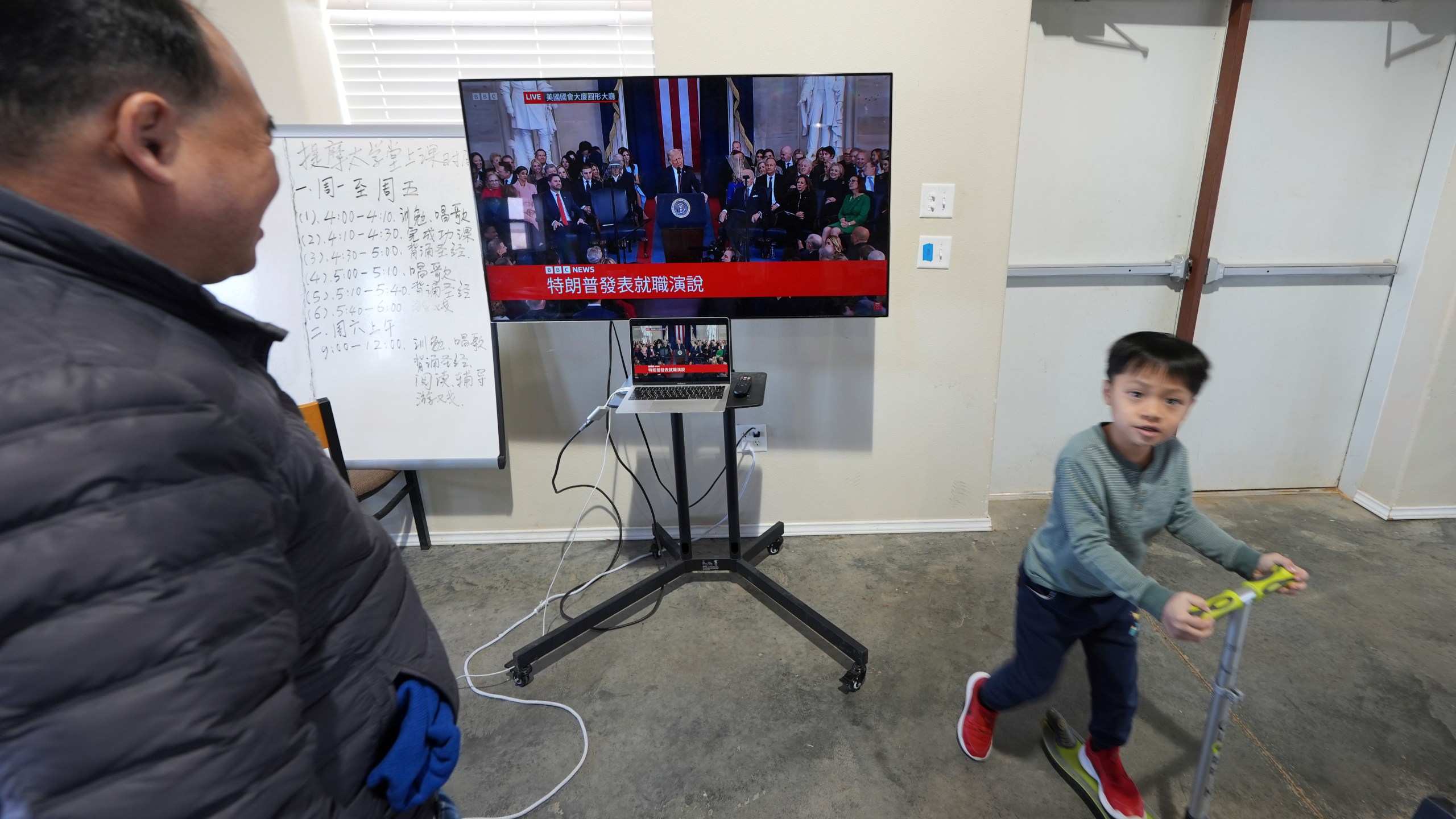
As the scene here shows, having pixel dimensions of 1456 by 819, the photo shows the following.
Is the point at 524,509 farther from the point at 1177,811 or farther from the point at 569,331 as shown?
the point at 1177,811

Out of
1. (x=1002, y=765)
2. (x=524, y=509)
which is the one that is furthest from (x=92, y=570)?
(x=524, y=509)

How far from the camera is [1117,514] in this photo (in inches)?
45.5

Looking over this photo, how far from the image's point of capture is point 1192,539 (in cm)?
116

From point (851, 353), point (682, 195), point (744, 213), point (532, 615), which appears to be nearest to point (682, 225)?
point (682, 195)

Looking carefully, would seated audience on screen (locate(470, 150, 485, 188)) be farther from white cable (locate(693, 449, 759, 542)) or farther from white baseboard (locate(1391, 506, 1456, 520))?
white baseboard (locate(1391, 506, 1456, 520))

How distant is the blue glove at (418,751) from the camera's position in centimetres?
69

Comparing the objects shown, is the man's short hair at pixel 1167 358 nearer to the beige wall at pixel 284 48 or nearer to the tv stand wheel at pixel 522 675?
the tv stand wheel at pixel 522 675

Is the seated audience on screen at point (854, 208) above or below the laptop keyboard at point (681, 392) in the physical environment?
above

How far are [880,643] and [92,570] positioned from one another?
1.88 metres

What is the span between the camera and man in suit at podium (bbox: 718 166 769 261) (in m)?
1.84

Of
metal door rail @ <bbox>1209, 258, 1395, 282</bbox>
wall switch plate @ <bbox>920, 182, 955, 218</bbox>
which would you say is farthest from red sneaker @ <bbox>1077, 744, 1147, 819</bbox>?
metal door rail @ <bbox>1209, 258, 1395, 282</bbox>

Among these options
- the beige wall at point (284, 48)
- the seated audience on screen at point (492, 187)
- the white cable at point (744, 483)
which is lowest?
the white cable at point (744, 483)

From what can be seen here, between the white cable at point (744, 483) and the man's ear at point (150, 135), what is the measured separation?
208cm

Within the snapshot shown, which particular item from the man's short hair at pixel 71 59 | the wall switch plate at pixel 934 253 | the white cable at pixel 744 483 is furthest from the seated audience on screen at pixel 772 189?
the man's short hair at pixel 71 59
